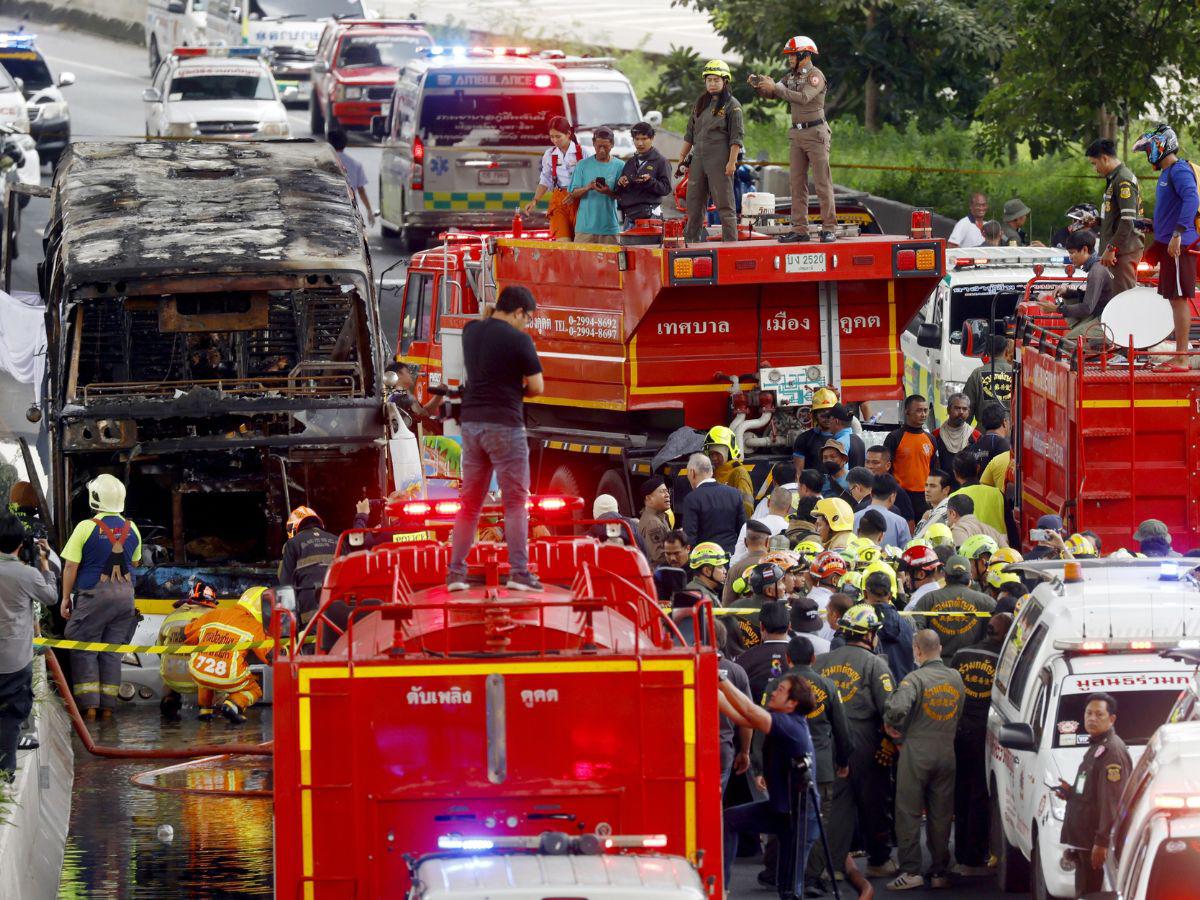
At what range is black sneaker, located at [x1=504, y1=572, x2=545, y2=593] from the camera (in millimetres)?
9836

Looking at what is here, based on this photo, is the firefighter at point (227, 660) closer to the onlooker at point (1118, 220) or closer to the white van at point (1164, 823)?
the onlooker at point (1118, 220)

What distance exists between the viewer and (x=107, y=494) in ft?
51.7

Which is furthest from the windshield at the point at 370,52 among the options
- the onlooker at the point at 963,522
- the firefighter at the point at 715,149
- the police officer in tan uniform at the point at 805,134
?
the onlooker at the point at 963,522

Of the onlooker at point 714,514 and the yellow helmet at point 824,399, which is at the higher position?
the yellow helmet at point 824,399

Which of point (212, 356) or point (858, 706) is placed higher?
point (212, 356)

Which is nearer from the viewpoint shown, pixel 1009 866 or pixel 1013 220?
pixel 1009 866

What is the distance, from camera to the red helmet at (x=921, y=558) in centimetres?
1362

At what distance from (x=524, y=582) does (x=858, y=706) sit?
2979 millimetres

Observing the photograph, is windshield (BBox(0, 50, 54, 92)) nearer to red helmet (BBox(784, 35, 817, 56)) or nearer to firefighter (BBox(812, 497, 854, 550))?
red helmet (BBox(784, 35, 817, 56))

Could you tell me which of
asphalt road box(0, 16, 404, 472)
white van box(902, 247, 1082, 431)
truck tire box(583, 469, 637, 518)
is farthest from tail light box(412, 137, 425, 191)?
truck tire box(583, 469, 637, 518)

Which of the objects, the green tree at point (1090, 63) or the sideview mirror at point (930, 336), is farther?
the green tree at point (1090, 63)

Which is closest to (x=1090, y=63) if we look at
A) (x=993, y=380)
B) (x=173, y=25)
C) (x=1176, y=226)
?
(x=993, y=380)

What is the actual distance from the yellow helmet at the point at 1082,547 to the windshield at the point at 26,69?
85.0 ft

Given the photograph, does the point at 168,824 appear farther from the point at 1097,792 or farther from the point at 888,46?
the point at 888,46
